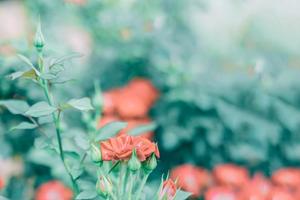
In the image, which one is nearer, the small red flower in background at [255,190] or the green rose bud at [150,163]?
the green rose bud at [150,163]

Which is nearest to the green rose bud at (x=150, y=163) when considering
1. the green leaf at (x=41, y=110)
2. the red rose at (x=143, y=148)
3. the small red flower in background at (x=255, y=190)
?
the red rose at (x=143, y=148)

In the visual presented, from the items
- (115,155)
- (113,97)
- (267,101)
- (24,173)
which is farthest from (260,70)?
(115,155)

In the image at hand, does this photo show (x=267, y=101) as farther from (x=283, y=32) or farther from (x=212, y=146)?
(x=283, y=32)

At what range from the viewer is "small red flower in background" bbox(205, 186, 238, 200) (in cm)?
142

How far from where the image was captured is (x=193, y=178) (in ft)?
5.02

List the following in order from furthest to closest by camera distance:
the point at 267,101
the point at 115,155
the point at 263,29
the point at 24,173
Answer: the point at 263,29
the point at 267,101
the point at 24,173
the point at 115,155

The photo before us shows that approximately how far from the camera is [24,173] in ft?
5.12

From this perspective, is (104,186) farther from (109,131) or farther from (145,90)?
(145,90)

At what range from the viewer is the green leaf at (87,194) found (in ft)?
2.74

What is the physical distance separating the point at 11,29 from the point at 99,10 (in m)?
0.27

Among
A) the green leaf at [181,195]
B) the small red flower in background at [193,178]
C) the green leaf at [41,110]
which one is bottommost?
the small red flower in background at [193,178]

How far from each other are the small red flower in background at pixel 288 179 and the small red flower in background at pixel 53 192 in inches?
19.5

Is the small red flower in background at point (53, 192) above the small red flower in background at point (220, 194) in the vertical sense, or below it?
below

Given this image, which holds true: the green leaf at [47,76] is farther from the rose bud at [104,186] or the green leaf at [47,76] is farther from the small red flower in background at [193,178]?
the small red flower in background at [193,178]
